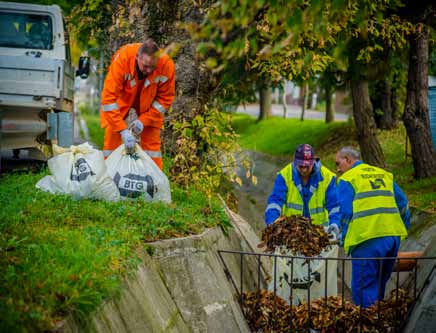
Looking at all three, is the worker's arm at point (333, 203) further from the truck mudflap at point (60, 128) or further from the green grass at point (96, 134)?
the green grass at point (96, 134)

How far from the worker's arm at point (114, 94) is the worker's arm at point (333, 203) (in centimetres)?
218

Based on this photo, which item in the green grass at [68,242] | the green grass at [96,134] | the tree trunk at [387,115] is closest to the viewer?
the green grass at [68,242]

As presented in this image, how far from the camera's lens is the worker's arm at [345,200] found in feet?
26.7

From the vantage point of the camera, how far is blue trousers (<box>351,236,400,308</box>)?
8.07 m

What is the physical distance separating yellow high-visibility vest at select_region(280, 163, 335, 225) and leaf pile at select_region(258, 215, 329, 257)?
0.72m

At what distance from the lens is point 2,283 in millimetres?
4801

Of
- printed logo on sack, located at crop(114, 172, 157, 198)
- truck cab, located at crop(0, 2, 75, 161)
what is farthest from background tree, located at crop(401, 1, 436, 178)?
printed logo on sack, located at crop(114, 172, 157, 198)

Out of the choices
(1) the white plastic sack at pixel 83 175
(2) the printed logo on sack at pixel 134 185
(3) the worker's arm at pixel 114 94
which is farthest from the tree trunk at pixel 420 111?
(1) the white plastic sack at pixel 83 175

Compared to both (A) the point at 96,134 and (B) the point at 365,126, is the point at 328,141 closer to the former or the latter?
(A) the point at 96,134

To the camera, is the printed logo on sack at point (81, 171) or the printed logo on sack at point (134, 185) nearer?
the printed logo on sack at point (81, 171)

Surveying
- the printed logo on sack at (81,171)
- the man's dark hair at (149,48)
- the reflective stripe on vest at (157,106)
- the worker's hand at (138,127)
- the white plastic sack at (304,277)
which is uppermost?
the man's dark hair at (149,48)

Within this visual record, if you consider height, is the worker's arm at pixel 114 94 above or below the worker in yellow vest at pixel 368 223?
above

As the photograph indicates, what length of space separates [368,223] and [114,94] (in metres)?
2.86

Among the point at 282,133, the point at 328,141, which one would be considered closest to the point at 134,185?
the point at 328,141
